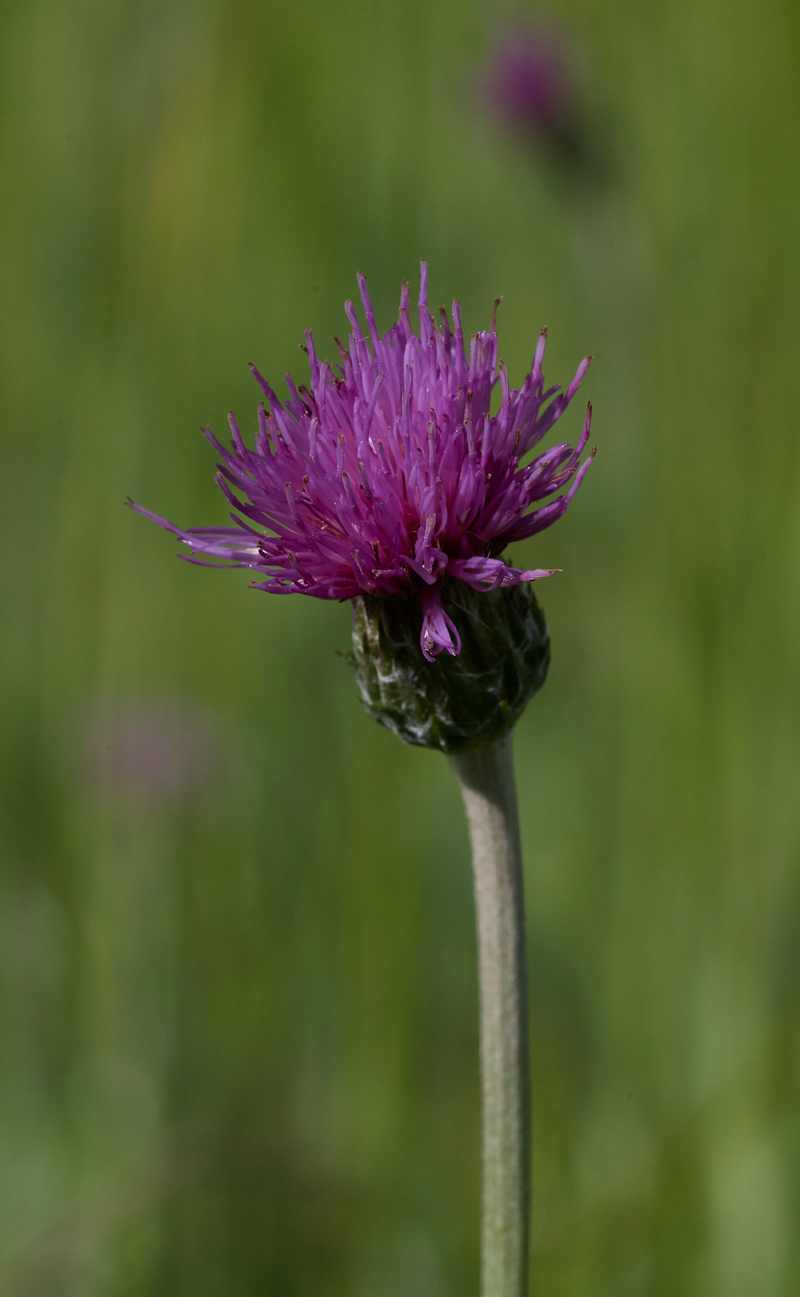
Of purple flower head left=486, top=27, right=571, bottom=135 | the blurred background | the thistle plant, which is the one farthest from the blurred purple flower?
purple flower head left=486, top=27, right=571, bottom=135

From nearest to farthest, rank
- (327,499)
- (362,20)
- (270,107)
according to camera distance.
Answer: (327,499), (270,107), (362,20)

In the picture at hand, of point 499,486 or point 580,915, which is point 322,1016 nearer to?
point 580,915

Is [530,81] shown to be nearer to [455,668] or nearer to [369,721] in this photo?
[369,721]

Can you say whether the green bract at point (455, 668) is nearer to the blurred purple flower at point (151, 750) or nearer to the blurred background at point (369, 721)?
the blurred background at point (369, 721)

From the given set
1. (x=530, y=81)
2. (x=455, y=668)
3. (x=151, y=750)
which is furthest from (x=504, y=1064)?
(x=530, y=81)

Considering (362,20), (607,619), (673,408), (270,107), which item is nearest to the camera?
(673,408)

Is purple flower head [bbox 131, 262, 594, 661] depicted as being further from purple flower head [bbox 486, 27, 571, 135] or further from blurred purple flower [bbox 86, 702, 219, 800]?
purple flower head [bbox 486, 27, 571, 135]

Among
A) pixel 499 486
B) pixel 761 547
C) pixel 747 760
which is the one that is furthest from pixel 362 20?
pixel 499 486
